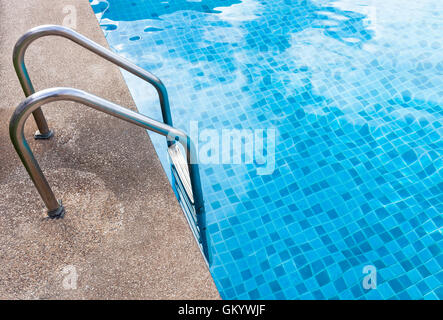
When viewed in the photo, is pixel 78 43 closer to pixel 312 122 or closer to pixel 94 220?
pixel 94 220

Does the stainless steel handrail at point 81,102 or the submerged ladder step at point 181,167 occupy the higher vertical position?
the stainless steel handrail at point 81,102

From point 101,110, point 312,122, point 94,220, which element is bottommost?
point 312,122

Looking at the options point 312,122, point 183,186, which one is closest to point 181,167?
point 183,186

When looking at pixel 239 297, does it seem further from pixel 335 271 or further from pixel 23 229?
pixel 23 229

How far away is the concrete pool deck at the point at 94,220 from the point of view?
7.74 feet

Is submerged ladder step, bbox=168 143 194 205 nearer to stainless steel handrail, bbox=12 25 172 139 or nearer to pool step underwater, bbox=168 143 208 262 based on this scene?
pool step underwater, bbox=168 143 208 262

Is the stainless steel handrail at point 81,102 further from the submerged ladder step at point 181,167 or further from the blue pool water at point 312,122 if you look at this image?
the blue pool water at point 312,122

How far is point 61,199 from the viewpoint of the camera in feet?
9.02

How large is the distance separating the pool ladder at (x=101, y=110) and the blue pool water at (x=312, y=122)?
25cm

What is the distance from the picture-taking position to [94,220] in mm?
2648

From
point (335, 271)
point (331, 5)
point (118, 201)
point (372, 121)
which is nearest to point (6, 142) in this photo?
point (118, 201)

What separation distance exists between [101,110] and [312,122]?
221 cm

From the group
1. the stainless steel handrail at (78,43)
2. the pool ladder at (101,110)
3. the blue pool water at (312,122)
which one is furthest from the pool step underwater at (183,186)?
the stainless steel handrail at (78,43)

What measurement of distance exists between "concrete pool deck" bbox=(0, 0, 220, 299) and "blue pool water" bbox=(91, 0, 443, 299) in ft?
0.90
